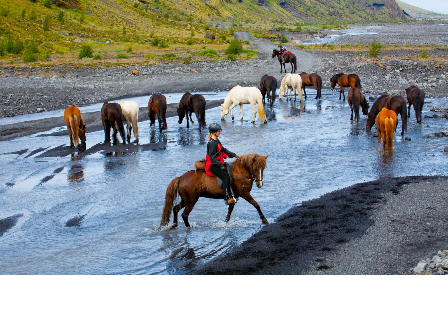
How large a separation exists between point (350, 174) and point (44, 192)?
315 inches

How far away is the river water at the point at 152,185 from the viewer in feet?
26.1

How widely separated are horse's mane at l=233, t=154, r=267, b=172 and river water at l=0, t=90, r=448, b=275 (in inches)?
49.5

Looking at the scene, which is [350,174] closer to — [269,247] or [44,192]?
[269,247]

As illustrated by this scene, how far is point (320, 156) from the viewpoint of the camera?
1438 cm

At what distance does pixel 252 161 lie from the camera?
8.23m

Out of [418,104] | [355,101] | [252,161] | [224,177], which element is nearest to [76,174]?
[224,177]

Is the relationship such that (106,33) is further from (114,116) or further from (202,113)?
(114,116)

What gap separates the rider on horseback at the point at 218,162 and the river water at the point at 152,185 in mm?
870

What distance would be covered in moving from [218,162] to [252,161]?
61 centimetres

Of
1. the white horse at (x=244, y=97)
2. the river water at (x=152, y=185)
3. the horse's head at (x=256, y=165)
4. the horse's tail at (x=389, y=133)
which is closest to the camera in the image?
the river water at (x=152, y=185)

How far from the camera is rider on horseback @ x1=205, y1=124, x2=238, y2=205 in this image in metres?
8.19

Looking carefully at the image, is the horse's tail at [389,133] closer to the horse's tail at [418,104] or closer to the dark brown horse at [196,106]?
the horse's tail at [418,104]

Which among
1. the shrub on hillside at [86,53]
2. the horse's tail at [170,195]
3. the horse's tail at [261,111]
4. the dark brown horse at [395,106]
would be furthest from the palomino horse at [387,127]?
the shrub on hillside at [86,53]
